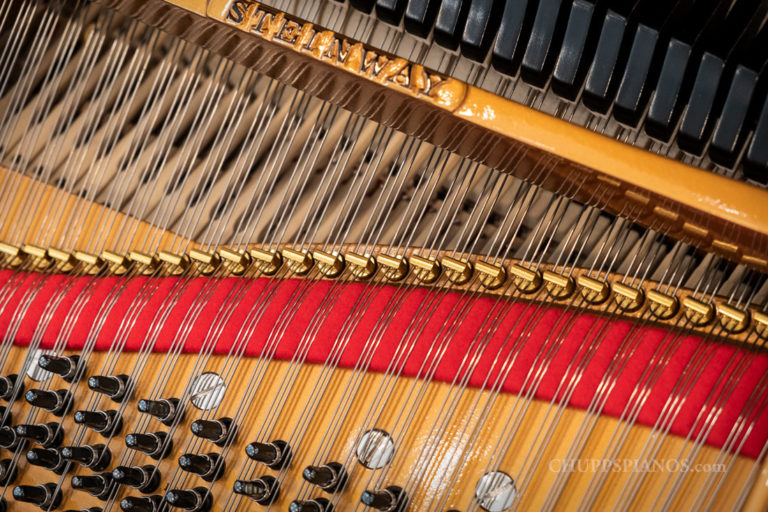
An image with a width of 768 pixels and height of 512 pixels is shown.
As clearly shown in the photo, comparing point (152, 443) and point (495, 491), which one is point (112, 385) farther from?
point (495, 491)

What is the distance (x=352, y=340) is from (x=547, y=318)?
510 millimetres

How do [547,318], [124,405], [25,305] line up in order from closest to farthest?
[547,318] → [124,405] → [25,305]

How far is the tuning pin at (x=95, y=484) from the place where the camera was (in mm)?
2271

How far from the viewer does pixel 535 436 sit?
1937 millimetres

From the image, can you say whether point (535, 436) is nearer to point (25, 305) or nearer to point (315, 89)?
point (315, 89)

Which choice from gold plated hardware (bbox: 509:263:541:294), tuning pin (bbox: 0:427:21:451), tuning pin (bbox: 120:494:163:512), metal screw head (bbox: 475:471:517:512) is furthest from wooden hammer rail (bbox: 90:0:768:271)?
tuning pin (bbox: 0:427:21:451)

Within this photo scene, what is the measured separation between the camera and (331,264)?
7.54 feet

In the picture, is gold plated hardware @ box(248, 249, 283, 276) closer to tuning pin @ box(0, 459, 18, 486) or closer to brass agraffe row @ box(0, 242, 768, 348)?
brass agraffe row @ box(0, 242, 768, 348)

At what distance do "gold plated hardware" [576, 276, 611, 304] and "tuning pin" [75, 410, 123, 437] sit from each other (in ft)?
4.42

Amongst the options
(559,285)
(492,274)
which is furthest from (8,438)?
(559,285)

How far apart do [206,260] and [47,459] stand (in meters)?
0.73

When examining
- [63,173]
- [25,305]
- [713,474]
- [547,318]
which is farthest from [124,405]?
[713,474]

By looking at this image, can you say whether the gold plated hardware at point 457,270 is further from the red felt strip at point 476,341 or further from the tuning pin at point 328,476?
the tuning pin at point 328,476

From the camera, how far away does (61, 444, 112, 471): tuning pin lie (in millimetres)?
2272
